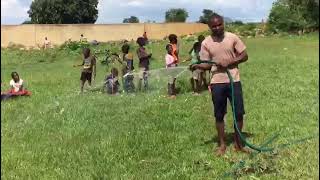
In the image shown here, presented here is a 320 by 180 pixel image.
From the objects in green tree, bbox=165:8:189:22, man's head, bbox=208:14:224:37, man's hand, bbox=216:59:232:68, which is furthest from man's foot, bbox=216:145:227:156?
green tree, bbox=165:8:189:22

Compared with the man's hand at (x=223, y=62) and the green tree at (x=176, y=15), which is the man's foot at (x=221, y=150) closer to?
the man's hand at (x=223, y=62)

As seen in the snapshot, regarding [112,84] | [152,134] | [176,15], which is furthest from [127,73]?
[176,15]

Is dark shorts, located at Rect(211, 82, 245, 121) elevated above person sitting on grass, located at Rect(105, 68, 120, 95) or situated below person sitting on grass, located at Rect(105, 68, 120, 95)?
above

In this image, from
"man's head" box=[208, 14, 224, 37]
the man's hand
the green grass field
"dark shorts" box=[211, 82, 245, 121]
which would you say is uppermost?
"man's head" box=[208, 14, 224, 37]

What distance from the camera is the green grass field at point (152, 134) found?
709 cm

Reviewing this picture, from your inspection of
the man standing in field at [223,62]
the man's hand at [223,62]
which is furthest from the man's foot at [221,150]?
the man's hand at [223,62]

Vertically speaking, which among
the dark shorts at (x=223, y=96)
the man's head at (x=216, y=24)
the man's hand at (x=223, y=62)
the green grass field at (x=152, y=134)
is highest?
the man's head at (x=216, y=24)

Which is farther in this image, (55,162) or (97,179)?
(55,162)

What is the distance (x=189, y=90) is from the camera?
14.2 metres

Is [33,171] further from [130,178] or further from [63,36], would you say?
[63,36]

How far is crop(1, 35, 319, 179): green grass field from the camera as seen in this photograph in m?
7.09

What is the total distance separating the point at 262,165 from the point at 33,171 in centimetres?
272

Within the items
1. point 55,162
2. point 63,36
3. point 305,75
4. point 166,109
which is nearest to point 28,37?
point 63,36

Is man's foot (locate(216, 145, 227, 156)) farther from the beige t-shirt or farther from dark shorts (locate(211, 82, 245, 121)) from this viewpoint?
the beige t-shirt
